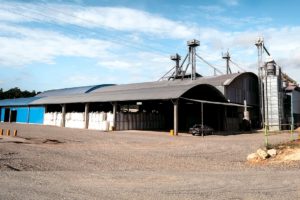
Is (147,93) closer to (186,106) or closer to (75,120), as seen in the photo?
(186,106)

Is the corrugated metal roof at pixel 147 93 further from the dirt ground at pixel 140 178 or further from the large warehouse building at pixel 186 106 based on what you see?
the dirt ground at pixel 140 178

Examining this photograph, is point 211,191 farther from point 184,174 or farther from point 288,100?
point 288,100

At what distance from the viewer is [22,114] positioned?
63.9 metres

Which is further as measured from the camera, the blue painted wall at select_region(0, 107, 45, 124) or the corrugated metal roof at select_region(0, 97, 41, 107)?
the corrugated metal roof at select_region(0, 97, 41, 107)

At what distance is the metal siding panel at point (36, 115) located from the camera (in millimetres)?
57606

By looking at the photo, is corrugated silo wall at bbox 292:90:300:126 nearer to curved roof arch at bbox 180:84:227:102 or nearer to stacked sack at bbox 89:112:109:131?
curved roof arch at bbox 180:84:227:102

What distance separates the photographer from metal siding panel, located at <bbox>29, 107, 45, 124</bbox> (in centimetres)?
5761

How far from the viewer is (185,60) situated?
246 feet

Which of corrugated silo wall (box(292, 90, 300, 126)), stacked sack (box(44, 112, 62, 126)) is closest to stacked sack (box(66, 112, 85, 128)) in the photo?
stacked sack (box(44, 112, 62, 126))

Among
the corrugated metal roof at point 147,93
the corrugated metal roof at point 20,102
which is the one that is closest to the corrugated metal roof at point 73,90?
the corrugated metal roof at point 20,102

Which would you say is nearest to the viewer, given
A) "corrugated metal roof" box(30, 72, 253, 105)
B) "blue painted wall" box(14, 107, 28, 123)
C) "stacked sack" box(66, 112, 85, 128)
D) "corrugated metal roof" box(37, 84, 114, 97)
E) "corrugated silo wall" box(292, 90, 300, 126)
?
"corrugated metal roof" box(30, 72, 253, 105)

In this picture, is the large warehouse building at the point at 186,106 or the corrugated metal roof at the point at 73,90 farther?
the corrugated metal roof at the point at 73,90

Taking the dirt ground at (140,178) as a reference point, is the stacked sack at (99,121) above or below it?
above

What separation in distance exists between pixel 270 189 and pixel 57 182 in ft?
22.8
